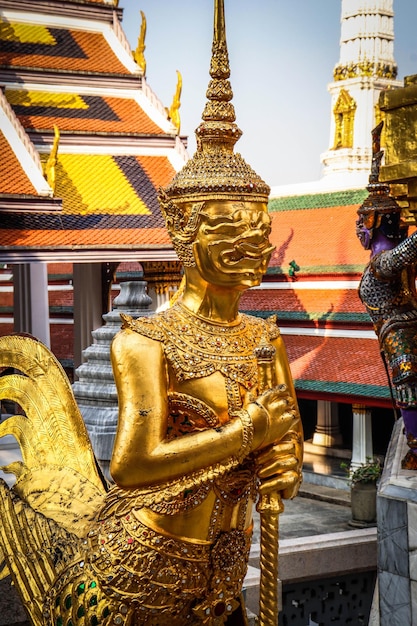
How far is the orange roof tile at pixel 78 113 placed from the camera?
13.4m

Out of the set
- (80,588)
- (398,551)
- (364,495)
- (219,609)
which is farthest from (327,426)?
(80,588)

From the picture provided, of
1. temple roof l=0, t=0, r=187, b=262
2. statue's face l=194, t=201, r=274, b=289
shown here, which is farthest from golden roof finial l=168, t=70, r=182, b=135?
statue's face l=194, t=201, r=274, b=289

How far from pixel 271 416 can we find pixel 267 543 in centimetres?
51

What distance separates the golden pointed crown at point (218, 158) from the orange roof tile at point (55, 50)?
10.0 meters

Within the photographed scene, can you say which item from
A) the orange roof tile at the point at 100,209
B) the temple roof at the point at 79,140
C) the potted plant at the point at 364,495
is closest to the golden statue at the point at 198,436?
the temple roof at the point at 79,140

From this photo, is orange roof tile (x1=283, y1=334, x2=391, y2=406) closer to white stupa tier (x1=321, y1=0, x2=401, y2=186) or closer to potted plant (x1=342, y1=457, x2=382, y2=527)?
potted plant (x1=342, y1=457, x2=382, y2=527)

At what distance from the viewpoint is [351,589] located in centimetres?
965

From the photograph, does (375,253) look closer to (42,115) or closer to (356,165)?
(42,115)

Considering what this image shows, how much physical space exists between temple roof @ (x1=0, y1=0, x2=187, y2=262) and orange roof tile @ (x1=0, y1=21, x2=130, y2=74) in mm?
15

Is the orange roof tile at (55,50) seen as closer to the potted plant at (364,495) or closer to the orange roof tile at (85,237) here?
the orange roof tile at (85,237)

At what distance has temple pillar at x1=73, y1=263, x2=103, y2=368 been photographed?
14883 mm

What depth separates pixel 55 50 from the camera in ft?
46.8

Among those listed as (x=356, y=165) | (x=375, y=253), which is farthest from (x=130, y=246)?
(x=356, y=165)

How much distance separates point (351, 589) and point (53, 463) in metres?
5.68
